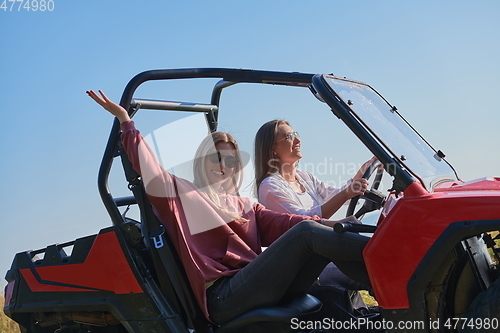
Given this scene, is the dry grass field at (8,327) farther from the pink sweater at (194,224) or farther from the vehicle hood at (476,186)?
the vehicle hood at (476,186)

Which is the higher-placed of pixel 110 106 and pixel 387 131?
pixel 110 106

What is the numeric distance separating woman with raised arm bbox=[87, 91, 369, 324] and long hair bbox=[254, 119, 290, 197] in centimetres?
46

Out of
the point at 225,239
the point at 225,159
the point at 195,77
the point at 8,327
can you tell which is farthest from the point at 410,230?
the point at 8,327

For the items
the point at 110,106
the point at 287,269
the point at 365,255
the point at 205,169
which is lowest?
the point at 287,269

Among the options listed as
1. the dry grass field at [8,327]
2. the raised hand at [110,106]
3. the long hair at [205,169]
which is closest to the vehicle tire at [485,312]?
the long hair at [205,169]

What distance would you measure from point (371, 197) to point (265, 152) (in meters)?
0.81

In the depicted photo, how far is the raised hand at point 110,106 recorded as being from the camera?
10.6ft

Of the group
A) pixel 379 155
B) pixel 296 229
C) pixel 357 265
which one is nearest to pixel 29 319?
pixel 296 229

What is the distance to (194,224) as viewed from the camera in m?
3.35

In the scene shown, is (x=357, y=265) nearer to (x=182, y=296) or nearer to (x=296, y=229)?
(x=296, y=229)

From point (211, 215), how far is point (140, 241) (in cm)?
43

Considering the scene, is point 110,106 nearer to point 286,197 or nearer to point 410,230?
point 286,197

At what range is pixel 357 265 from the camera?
2.93 m

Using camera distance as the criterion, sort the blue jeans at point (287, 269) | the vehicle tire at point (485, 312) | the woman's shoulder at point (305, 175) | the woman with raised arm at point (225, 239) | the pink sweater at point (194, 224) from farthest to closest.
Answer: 1. the woman's shoulder at point (305, 175)
2. the pink sweater at point (194, 224)
3. the woman with raised arm at point (225, 239)
4. the blue jeans at point (287, 269)
5. the vehicle tire at point (485, 312)
